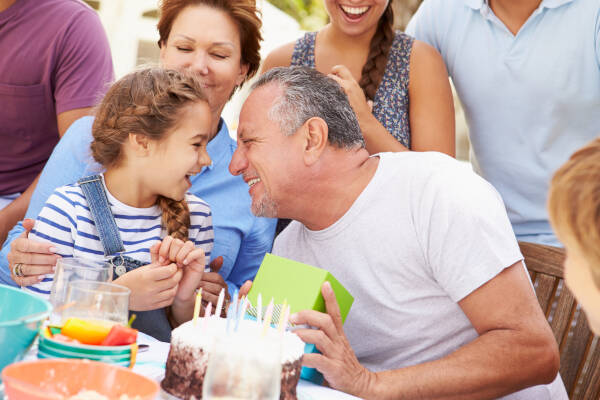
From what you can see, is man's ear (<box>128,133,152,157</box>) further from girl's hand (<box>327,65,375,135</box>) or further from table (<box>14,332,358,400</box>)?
table (<box>14,332,358,400</box>)

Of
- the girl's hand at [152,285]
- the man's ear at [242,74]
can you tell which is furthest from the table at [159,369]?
the man's ear at [242,74]

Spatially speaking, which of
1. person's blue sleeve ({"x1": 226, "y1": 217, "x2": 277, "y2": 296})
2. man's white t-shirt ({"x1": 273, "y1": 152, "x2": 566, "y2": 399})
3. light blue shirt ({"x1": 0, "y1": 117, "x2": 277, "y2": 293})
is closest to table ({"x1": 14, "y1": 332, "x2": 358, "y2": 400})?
man's white t-shirt ({"x1": 273, "y1": 152, "x2": 566, "y2": 399})

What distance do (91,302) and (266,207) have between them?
3.39 ft

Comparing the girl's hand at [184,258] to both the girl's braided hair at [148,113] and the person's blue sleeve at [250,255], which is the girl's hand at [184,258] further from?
the person's blue sleeve at [250,255]

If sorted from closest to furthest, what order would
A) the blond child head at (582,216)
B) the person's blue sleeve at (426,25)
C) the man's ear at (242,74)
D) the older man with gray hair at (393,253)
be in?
1. the blond child head at (582,216)
2. the older man with gray hair at (393,253)
3. the man's ear at (242,74)
4. the person's blue sleeve at (426,25)

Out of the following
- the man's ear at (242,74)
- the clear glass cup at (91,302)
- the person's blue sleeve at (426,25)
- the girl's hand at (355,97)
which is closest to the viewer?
the clear glass cup at (91,302)

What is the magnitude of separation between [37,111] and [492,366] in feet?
8.11

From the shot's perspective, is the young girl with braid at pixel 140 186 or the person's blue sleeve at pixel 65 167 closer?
the young girl with braid at pixel 140 186

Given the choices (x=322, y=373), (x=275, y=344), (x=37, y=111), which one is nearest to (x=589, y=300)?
(x=275, y=344)

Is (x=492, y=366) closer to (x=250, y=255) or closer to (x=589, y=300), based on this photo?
(x=589, y=300)

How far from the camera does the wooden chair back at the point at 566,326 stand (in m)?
2.52

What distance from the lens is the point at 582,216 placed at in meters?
1.08

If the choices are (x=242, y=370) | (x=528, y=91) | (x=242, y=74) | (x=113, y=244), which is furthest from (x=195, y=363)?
(x=528, y=91)

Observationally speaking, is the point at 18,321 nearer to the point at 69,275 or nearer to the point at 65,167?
the point at 69,275
